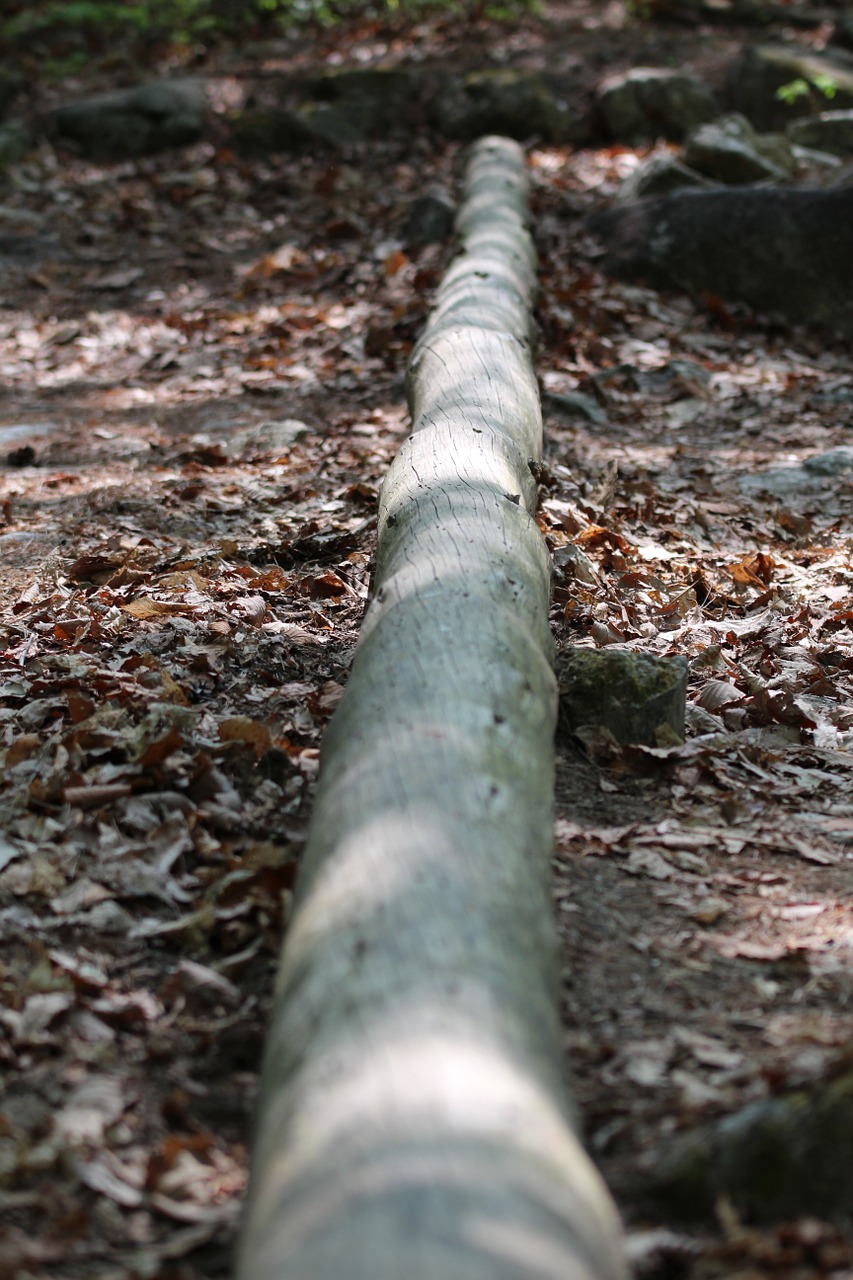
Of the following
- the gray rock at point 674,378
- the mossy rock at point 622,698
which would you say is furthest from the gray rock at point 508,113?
the mossy rock at point 622,698

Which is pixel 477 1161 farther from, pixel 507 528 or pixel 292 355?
pixel 292 355

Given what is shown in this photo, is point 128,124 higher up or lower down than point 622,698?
higher up

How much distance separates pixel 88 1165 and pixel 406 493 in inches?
86.2

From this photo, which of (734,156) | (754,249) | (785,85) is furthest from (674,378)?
(785,85)

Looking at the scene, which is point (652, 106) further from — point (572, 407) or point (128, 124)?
point (572, 407)

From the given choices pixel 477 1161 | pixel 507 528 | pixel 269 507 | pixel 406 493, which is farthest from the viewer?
pixel 269 507

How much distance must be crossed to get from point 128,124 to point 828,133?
598 cm

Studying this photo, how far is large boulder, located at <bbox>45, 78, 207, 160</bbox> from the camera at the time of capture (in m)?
9.59

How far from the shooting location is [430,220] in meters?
7.86

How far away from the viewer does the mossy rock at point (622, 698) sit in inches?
123

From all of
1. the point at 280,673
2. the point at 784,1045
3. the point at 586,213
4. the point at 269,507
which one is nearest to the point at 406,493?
the point at 280,673

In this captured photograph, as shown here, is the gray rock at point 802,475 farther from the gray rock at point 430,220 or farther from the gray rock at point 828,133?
the gray rock at point 828,133

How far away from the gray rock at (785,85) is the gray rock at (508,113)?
158cm

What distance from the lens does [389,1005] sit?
1645mm
